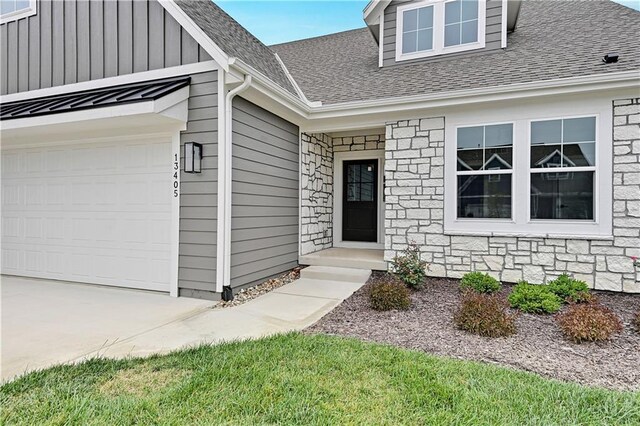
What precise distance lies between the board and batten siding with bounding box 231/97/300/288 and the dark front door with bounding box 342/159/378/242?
176 cm

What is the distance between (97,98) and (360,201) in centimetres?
545

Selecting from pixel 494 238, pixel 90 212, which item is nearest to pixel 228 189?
pixel 90 212

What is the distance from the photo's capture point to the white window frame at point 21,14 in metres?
6.46

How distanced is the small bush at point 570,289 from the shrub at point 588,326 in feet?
3.57

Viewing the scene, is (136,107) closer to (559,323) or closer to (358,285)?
(358,285)

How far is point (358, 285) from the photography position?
6.03m

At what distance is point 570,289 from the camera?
4996mm

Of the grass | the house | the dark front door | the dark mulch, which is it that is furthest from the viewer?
the dark front door

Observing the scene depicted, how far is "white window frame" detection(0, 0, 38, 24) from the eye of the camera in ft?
21.2

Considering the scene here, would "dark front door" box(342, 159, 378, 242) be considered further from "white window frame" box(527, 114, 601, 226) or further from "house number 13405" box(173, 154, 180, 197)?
"house number 13405" box(173, 154, 180, 197)

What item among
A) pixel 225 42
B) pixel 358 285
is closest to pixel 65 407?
pixel 358 285

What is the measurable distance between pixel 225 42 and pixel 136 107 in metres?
1.76

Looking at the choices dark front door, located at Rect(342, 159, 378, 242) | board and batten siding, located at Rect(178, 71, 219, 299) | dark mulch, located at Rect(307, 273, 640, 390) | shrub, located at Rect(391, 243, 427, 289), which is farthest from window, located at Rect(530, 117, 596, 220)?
board and batten siding, located at Rect(178, 71, 219, 299)

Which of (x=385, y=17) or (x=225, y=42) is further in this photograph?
(x=385, y=17)
